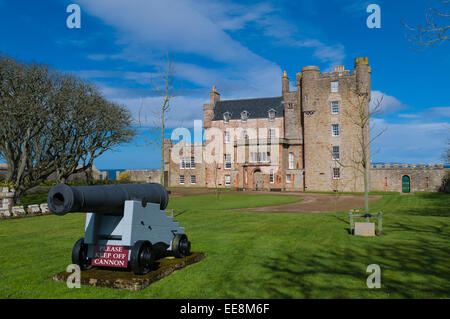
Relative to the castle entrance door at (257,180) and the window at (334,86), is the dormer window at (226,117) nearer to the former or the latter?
the castle entrance door at (257,180)

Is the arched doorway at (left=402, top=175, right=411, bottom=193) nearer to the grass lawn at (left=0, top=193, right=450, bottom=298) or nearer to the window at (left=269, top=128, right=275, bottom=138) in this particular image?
the window at (left=269, top=128, right=275, bottom=138)

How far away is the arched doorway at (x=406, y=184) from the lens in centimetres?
4623

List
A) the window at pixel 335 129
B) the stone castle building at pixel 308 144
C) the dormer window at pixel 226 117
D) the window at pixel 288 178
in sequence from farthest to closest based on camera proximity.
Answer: the dormer window at pixel 226 117
the window at pixel 288 178
the window at pixel 335 129
the stone castle building at pixel 308 144

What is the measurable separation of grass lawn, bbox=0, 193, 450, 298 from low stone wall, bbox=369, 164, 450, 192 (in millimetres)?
33853

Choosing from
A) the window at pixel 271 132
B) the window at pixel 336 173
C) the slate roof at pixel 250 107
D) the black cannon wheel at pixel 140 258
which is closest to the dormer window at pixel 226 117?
the slate roof at pixel 250 107

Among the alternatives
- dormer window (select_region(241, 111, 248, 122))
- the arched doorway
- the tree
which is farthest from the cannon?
dormer window (select_region(241, 111, 248, 122))

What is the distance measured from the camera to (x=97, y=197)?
19.9 ft

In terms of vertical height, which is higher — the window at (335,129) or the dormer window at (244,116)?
the dormer window at (244,116)

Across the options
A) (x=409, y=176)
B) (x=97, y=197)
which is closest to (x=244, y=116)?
(x=409, y=176)

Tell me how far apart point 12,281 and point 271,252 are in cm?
593

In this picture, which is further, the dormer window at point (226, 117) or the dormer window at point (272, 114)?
the dormer window at point (226, 117)

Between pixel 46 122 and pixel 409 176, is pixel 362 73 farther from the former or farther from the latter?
pixel 46 122

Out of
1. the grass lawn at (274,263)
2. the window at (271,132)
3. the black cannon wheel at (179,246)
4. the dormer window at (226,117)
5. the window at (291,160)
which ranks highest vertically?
the dormer window at (226,117)

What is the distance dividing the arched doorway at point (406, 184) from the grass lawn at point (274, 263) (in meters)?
35.0
